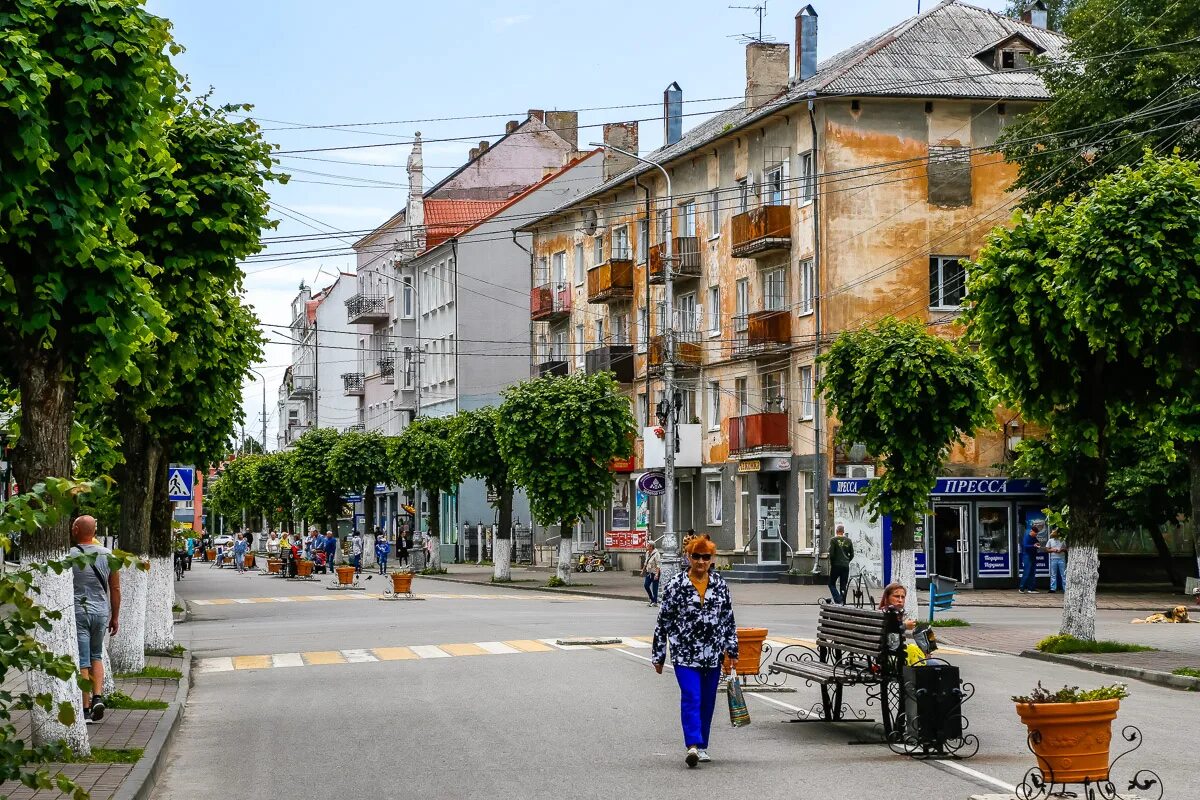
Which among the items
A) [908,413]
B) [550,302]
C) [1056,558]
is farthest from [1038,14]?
[908,413]

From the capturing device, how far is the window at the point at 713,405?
2169 inches

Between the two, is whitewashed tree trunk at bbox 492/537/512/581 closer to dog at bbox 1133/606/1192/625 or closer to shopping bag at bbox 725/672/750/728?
dog at bbox 1133/606/1192/625

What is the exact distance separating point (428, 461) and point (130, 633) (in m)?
45.8

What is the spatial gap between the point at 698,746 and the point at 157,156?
19.4 feet

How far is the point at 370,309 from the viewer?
9544 centimetres

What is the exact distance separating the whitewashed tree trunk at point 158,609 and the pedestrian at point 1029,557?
83.7 ft

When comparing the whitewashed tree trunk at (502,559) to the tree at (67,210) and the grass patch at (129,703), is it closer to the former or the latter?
the grass patch at (129,703)

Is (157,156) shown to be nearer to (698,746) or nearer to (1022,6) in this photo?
(698,746)

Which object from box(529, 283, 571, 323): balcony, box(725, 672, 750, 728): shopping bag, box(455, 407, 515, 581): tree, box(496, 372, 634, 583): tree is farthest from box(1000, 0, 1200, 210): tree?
box(725, 672, 750, 728): shopping bag

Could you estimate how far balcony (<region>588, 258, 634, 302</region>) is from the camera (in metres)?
61.4

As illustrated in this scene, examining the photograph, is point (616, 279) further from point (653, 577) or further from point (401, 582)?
point (653, 577)

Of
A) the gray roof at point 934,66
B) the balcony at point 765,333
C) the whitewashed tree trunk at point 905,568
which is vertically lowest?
the whitewashed tree trunk at point 905,568

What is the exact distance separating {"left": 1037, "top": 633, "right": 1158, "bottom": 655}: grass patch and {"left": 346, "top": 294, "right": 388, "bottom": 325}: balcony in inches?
2890

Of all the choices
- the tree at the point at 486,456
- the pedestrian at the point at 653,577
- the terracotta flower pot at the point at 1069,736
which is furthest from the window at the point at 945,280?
the terracotta flower pot at the point at 1069,736
